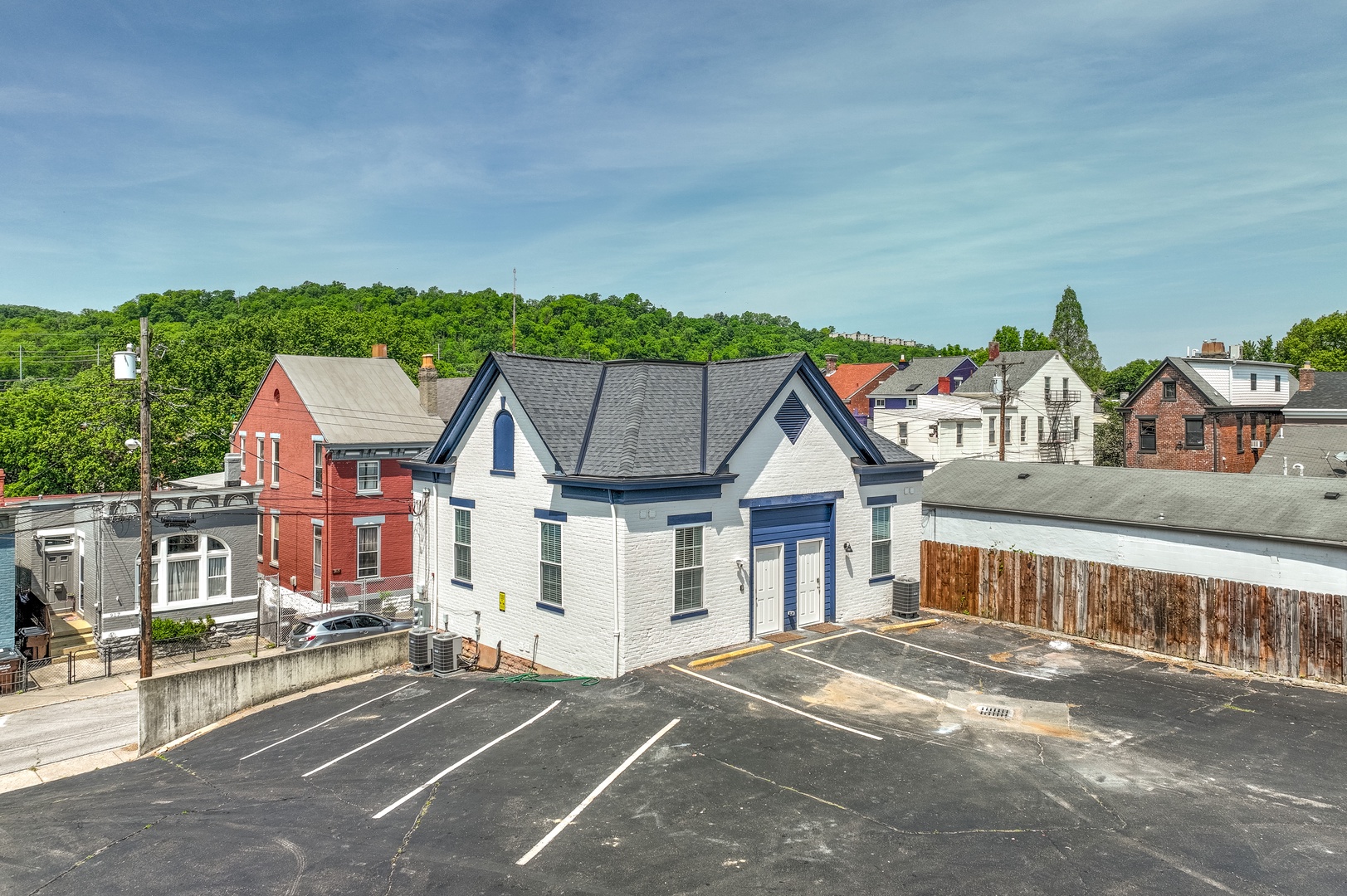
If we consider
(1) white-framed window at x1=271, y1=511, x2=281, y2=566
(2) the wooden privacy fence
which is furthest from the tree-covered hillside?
(2) the wooden privacy fence

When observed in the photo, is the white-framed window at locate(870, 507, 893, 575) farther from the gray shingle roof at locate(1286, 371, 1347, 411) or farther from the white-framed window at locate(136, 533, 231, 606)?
the gray shingle roof at locate(1286, 371, 1347, 411)

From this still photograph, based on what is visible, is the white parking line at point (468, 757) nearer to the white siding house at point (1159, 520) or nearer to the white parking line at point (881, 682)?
the white parking line at point (881, 682)

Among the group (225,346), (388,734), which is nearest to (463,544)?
(388,734)

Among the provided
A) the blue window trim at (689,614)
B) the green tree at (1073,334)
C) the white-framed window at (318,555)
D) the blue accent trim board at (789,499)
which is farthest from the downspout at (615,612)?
the green tree at (1073,334)

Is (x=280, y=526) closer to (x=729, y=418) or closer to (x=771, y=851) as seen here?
(x=729, y=418)

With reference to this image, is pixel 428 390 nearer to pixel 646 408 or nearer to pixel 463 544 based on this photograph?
pixel 463 544

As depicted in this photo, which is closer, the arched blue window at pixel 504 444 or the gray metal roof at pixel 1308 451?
the arched blue window at pixel 504 444
